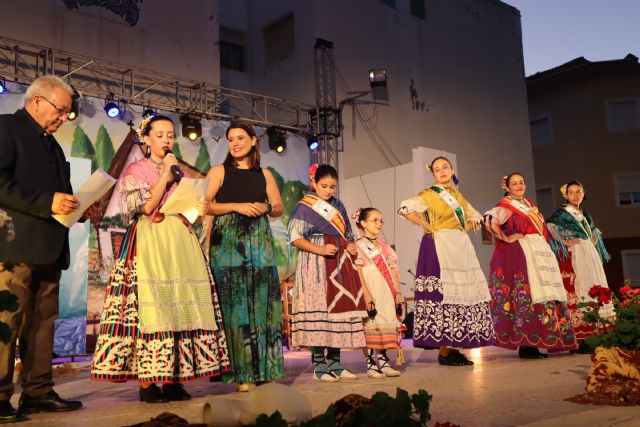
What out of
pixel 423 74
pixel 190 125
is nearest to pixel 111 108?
pixel 190 125

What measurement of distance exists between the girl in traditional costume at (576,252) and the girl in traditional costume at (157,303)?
3.93 meters

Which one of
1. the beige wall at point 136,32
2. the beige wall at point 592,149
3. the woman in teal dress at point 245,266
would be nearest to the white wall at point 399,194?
the beige wall at point 136,32

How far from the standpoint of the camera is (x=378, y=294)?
15.2 feet

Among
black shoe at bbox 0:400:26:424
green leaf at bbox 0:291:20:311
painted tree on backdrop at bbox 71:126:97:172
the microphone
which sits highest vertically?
painted tree on backdrop at bbox 71:126:97:172

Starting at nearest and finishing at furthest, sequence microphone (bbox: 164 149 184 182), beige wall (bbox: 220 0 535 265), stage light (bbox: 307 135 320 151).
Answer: microphone (bbox: 164 149 184 182)
stage light (bbox: 307 135 320 151)
beige wall (bbox: 220 0 535 265)

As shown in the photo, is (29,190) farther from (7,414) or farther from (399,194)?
(399,194)

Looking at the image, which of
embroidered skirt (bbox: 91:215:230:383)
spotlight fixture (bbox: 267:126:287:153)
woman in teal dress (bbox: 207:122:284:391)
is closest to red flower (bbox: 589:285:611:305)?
woman in teal dress (bbox: 207:122:284:391)

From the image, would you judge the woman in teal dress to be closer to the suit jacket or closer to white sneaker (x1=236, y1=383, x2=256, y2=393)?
white sneaker (x1=236, y1=383, x2=256, y2=393)

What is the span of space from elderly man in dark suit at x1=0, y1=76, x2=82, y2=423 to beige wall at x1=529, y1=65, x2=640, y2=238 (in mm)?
18790

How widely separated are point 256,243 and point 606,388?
1.91 metres

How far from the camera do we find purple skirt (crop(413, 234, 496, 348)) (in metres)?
4.89

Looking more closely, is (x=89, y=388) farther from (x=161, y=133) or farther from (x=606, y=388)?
(x=606, y=388)

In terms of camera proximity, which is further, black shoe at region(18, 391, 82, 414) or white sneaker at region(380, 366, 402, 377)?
white sneaker at region(380, 366, 402, 377)

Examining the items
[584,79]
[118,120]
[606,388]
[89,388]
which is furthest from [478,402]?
[584,79]
